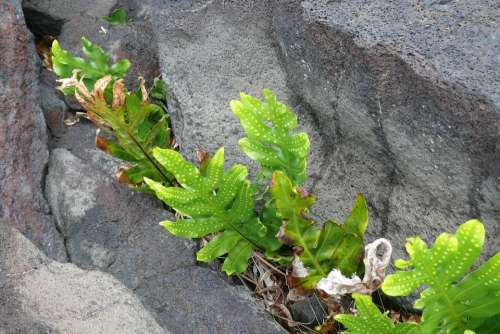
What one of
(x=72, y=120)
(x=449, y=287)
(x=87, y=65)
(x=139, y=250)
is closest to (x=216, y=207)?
(x=139, y=250)

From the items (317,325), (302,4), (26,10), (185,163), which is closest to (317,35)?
(302,4)

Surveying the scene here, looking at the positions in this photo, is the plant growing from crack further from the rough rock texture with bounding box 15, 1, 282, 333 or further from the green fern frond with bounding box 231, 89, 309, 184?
the rough rock texture with bounding box 15, 1, 282, 333

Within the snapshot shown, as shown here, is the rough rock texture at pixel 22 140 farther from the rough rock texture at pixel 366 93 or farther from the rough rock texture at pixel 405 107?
the rough rock texture at pixel 405 107

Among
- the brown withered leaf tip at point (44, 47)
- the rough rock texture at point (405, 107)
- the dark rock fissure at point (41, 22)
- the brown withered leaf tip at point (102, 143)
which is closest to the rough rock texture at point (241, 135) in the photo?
the rough rock texture at point (405, 107)

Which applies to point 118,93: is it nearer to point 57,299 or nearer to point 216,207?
point 216,207

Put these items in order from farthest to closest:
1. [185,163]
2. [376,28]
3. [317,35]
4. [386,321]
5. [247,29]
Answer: [247,29], [317,35], [376,28], [185,163], [386,321]

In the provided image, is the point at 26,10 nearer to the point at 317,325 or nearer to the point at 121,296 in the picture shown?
the point at 121,296
